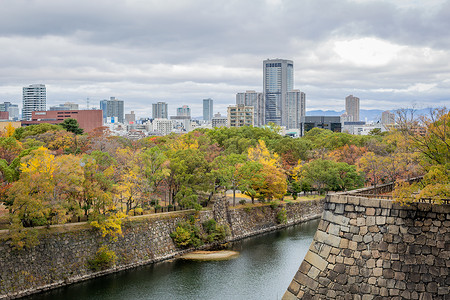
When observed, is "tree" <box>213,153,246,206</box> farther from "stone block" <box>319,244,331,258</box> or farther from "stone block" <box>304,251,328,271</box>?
"stone block" <box>319,244,331,258</box>

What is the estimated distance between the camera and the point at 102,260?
107ft

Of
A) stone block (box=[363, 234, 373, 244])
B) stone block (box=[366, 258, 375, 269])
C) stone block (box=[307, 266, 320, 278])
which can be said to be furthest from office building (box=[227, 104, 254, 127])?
stone block (box=[366, 258, 375, 269])

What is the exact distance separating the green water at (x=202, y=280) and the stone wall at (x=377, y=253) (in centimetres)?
1425

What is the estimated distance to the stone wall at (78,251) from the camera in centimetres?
2856

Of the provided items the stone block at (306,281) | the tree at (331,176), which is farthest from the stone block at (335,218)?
the tree at (331,176)

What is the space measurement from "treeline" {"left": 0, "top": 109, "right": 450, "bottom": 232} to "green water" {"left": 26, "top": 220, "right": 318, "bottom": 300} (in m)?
4.52

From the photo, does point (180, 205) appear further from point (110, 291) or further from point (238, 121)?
point (238, 121)

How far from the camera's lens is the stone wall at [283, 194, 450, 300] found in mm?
13703

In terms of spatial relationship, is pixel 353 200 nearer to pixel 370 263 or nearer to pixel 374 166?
pixel 370 263

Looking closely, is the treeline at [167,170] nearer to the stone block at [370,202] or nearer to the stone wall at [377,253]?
the stone wall at [377,253]

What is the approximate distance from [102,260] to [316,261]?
2112cm

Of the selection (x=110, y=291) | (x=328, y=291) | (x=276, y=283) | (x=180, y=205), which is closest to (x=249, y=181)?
(x=180, y=205)

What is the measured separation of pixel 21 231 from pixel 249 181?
23.0 metres

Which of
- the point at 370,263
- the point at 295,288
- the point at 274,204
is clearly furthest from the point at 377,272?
the point at 274,204
